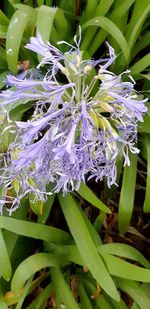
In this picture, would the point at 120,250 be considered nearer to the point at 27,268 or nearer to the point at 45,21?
the point at 27,268

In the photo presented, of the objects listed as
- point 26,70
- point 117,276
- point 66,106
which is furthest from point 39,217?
point 66,106

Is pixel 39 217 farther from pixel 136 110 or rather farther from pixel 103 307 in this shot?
pixel 136 110

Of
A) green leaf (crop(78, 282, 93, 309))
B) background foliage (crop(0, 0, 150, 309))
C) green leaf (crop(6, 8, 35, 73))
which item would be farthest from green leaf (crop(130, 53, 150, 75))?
green leaf (crop(78, 282, 93, 309))

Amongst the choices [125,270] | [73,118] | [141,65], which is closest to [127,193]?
[125,270]

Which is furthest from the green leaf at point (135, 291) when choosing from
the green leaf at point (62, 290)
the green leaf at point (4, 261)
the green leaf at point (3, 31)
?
the green leaf at point (3, 31)

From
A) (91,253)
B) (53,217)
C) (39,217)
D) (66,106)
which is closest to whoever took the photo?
(66,106)

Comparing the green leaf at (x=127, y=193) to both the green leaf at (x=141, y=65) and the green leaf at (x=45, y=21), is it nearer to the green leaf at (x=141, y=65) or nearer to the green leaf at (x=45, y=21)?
the green leaf at (x=141, y=65)
